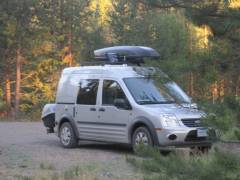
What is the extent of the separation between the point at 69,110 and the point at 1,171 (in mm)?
4777

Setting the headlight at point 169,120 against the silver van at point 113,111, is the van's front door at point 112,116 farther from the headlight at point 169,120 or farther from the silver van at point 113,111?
the headlight at point 169,120

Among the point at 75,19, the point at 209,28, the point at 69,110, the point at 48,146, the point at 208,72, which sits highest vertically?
the point at 75,19

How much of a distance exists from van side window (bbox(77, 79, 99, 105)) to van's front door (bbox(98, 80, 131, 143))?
13.5 inches

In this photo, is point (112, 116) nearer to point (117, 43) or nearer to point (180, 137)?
point (180, 137)

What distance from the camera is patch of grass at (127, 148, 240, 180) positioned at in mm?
4430

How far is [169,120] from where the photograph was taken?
12836 millimetres

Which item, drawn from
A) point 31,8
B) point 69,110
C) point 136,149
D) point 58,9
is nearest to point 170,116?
point 69,110

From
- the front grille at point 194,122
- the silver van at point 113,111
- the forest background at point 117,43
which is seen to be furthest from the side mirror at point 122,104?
the forest background at point 117,43

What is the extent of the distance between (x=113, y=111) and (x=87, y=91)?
1.22 meters

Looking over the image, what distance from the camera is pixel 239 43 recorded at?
466 cm

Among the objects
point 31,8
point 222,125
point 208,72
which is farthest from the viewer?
point 31,8

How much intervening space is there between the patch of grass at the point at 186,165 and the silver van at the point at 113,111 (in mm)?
6446

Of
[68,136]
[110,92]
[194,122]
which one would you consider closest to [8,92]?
[68,136]

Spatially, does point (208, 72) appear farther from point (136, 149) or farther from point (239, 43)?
point (136, 149)
